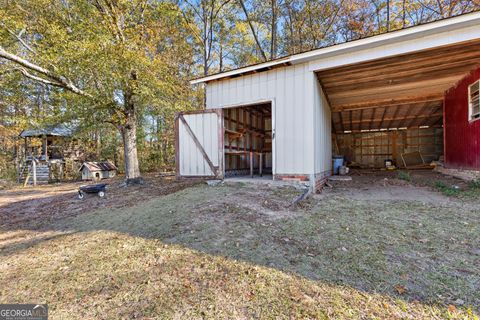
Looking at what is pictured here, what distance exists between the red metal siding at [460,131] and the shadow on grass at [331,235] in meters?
3.46

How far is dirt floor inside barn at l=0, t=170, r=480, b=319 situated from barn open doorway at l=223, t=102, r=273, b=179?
10.1 feet

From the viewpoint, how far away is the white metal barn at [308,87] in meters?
4.48

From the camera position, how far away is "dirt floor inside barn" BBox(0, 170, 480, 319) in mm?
1640

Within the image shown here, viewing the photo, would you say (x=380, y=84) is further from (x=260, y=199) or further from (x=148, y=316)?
(x=148, y=316)

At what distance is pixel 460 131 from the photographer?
7.26m

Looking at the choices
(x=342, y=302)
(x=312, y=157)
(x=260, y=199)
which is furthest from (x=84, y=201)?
(x=342, y=302)

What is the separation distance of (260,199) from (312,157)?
1.76 metres

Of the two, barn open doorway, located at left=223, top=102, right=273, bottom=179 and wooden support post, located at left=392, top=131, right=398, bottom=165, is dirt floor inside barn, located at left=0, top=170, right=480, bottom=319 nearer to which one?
barn open doorway, located at left=223, top=102, right=273, bottom=179

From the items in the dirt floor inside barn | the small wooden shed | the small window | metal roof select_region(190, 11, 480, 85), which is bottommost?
the dirt floor inside barn

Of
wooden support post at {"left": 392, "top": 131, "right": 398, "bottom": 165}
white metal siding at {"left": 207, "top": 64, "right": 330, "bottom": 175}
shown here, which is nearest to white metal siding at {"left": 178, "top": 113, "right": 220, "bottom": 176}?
white metal siding at {"left": 207, "top": 64, "right": 330, "bottom": 175}

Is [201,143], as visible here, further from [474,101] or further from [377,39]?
[474,101]

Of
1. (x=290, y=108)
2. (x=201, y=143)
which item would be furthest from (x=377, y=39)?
(x=201, y=143)

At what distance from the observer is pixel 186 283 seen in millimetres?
1897

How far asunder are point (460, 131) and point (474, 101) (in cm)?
127
